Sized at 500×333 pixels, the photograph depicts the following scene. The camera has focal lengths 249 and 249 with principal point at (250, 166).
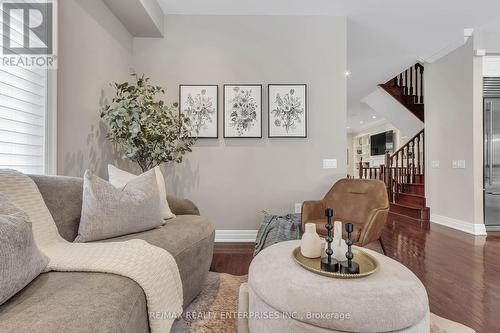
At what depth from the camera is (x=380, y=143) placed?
31.9 ft

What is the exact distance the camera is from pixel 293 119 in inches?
125

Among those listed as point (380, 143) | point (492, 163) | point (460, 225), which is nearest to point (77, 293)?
point (460, 225)

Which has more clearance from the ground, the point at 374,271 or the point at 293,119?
the point at 293,119

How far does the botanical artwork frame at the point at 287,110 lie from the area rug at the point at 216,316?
193 cm

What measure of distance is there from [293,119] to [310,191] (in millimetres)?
948

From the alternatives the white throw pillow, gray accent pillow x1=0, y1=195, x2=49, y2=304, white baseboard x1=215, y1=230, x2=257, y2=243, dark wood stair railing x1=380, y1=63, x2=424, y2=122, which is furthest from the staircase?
gray accent pillow x1=0, y1=195, x2=49, y2=304

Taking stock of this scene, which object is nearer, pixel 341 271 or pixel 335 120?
pixel 341 271

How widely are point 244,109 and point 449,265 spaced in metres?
2.74

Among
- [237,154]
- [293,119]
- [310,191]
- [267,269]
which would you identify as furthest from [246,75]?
Result: [267,269]

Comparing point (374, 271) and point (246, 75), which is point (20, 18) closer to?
point (246, 75)

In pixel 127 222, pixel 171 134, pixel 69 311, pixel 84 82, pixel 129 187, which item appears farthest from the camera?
pixel 171 134

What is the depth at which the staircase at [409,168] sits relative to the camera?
4906 millimetres

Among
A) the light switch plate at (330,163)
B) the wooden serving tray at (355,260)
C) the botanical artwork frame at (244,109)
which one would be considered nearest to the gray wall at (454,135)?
the light switch plate at (330,163)

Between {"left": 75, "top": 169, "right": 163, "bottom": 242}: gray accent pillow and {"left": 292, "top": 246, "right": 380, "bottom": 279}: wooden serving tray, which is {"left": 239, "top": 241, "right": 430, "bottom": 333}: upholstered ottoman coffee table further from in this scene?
{"left": 75, "top": 169, "right": 163, "bottom": 242}: gray accent pillow
